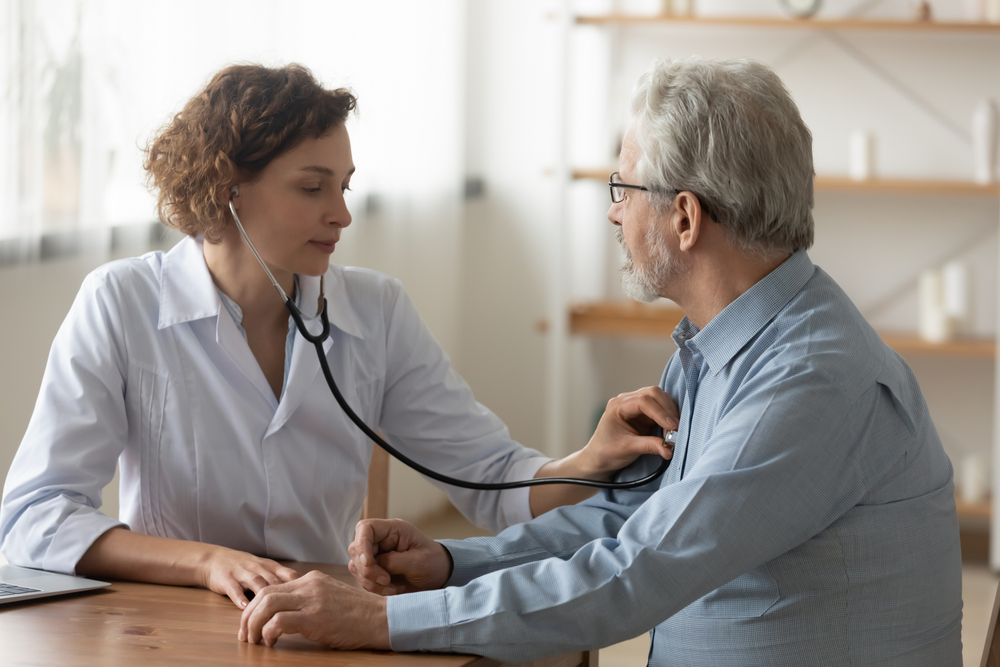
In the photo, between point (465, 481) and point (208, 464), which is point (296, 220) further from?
point (465, 481)

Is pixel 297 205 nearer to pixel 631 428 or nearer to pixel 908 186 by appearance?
pixel 631 428

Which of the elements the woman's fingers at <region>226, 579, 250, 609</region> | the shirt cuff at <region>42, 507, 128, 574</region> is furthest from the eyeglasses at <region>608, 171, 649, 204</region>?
the shirt cuff at <region>42, 507, 128, 574</region>

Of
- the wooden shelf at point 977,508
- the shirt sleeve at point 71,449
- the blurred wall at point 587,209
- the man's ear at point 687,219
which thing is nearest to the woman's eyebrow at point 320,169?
the shirt sleeve at point 71,449

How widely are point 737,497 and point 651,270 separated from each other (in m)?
Result: 0.36

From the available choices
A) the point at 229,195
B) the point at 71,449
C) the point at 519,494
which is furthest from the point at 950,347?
the point at 71,449

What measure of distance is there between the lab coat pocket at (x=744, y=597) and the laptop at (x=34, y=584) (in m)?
0.72

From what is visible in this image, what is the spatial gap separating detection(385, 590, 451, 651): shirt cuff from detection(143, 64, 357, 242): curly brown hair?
0.74 meters

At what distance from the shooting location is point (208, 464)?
146 centimetres

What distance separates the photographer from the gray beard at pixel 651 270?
126cm

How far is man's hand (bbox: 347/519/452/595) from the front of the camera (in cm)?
126

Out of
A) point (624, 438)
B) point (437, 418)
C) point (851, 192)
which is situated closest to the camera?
point (624, 438)

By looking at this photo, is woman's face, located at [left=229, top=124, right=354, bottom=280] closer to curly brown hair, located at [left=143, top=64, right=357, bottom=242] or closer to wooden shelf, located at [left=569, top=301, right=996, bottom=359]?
curly brown hair, located at [left=143, top=64, right=357, bottom=242]

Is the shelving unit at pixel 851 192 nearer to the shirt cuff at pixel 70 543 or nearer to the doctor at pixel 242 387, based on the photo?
the doctor at pixel 242 387

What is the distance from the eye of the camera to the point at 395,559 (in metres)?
1.26
